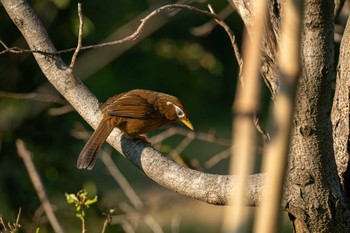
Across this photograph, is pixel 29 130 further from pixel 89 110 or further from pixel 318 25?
pixel 318 25

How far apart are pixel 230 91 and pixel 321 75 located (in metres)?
13.2

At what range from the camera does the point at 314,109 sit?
6.93 ft

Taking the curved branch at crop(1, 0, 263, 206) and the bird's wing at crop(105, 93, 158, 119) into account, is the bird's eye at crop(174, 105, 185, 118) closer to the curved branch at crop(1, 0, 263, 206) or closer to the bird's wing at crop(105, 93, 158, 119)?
the bird's wing at crop(105, 93, 158, 119)

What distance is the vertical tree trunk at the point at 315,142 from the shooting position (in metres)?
2.05

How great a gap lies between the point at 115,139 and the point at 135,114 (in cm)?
131

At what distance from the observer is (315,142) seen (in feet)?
7.20

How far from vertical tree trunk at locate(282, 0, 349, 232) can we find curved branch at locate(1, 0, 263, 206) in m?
0.23

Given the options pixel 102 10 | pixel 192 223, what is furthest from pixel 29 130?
pixel 192 223

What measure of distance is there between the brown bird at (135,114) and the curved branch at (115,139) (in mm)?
651

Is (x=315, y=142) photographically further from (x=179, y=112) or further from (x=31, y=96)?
(x=31, y=96)

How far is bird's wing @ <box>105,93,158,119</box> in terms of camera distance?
4.21 meters

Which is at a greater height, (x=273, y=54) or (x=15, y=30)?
(x=15, y=30)

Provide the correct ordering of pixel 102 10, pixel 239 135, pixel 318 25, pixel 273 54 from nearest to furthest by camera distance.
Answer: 1. pixel 239 135
2. pixel 318 25
3. pixel 273 54
4. pixel 102 10

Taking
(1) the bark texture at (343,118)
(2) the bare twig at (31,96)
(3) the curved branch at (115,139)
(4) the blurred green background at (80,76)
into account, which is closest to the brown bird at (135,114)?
(4) the blurred green background at (80,76)
